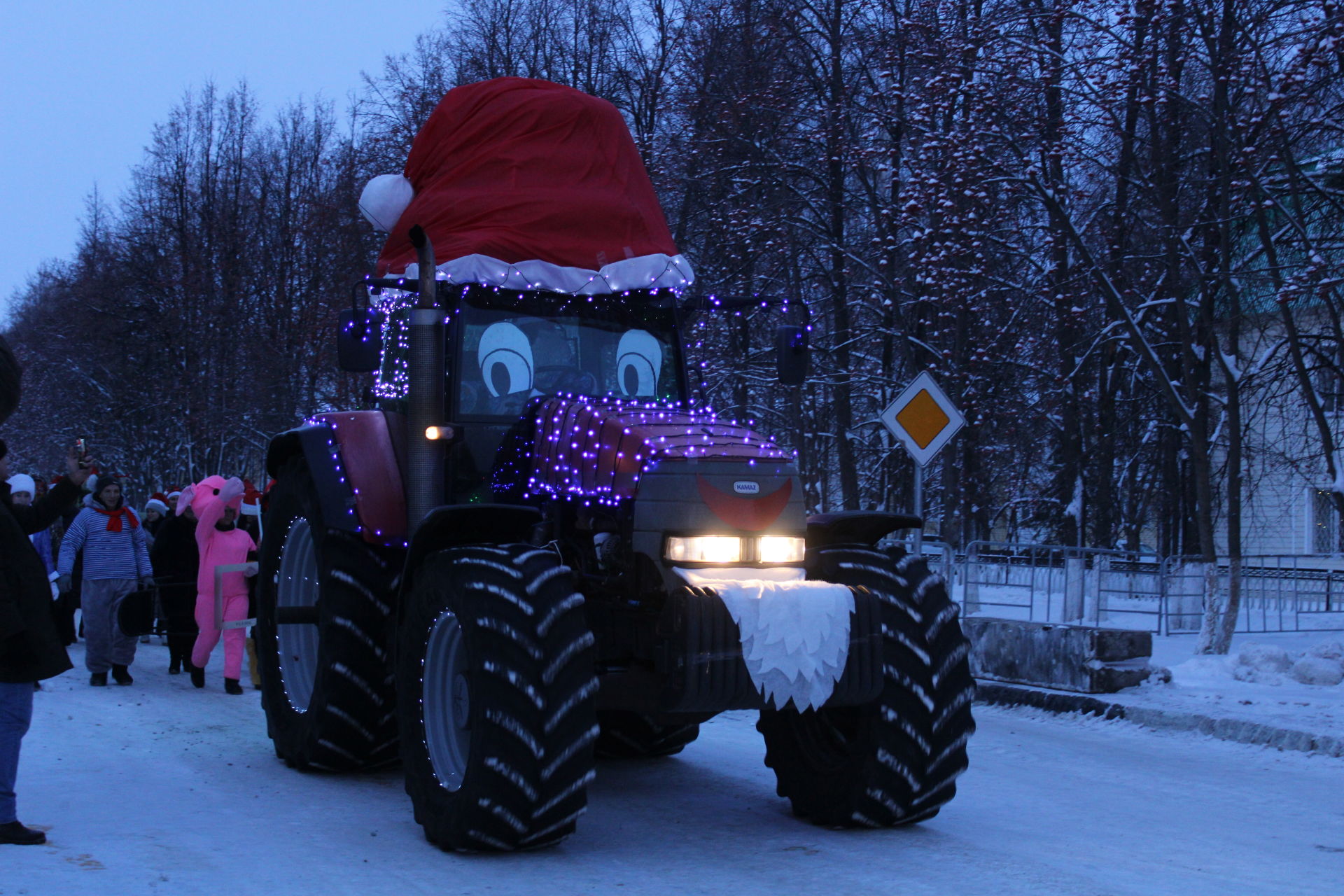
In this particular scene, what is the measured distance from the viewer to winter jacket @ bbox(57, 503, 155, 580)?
522 inches

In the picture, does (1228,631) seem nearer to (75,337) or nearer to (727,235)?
(727,235)

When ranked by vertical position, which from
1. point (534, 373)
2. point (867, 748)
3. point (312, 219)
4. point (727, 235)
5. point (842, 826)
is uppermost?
point (312, 219)

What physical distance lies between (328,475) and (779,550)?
2.86 metres

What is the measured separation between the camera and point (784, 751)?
6.82 m

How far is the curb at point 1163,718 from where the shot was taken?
→ 954 centimetres

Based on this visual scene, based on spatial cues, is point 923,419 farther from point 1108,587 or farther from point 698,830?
point 698,830

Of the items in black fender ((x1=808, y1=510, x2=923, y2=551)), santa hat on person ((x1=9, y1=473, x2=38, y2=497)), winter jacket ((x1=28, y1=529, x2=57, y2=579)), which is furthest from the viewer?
winter jacket ((x1=28, y1=529, x2=57, y2=579))

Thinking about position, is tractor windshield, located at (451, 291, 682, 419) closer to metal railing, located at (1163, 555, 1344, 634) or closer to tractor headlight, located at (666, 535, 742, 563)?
tractor headlight, located at (666, 535, 742, 563)

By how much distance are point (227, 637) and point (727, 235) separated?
1288 centimetres

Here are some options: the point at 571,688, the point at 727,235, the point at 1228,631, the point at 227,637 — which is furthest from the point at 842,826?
the point at 727,235

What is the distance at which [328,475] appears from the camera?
7.71 m

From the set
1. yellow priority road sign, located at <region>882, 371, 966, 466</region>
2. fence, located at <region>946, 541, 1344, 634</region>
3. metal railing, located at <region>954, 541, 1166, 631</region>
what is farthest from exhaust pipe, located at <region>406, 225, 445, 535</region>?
metal railing, located at <region>954, 541, 1166, 631</region>

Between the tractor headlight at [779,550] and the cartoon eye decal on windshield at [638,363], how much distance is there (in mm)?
1619

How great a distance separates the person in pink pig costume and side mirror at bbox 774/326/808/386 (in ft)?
21.2
